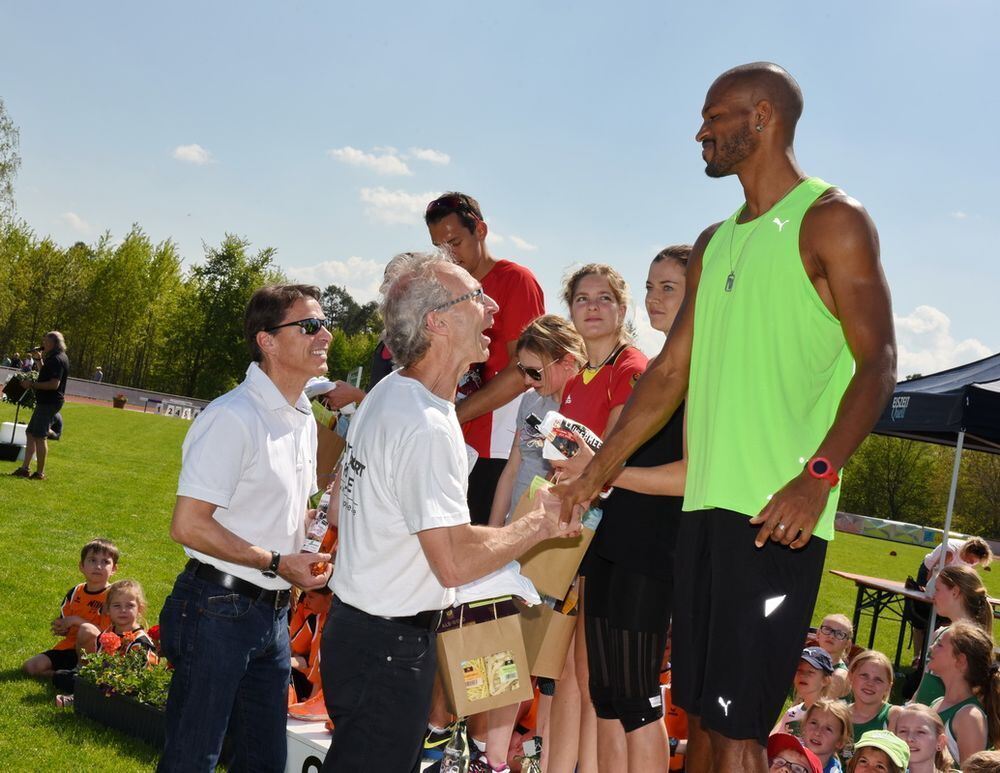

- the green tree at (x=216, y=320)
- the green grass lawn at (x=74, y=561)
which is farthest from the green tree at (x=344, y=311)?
the green grass lawn at (x=74, y=561)

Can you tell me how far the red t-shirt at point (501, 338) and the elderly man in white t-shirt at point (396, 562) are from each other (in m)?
2.03

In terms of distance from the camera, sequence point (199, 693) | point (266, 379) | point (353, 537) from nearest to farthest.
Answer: point (353, 537), point (199, 693), point (266, 379)

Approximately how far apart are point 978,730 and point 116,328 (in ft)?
213

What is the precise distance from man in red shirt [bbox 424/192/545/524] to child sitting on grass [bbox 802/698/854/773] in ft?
7.11

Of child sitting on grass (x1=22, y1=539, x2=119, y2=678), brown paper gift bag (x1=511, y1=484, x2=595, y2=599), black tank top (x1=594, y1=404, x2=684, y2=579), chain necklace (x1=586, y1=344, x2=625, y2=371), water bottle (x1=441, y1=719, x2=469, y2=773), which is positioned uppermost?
chain necklace (x1=586, y1=344, x2=625, y2=371)

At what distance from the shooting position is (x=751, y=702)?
2352 mm

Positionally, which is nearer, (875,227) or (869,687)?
(875,227)

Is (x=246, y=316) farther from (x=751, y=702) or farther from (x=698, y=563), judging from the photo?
(x=751, y=702)

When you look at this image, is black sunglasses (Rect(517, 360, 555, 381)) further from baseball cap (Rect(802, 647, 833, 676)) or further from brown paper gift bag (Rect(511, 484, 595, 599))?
baseball cap (Rect(802, 647, 833, 676))

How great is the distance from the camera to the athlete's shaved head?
8.91 feet

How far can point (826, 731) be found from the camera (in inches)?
212

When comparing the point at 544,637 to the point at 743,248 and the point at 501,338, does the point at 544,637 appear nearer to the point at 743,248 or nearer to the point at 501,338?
the point at 501,338

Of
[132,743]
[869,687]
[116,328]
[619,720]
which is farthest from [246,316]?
[116,328]

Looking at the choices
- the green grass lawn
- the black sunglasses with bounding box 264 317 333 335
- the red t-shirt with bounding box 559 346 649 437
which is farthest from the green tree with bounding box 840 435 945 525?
the black sunglasses with bounding box 264 317 333 335
